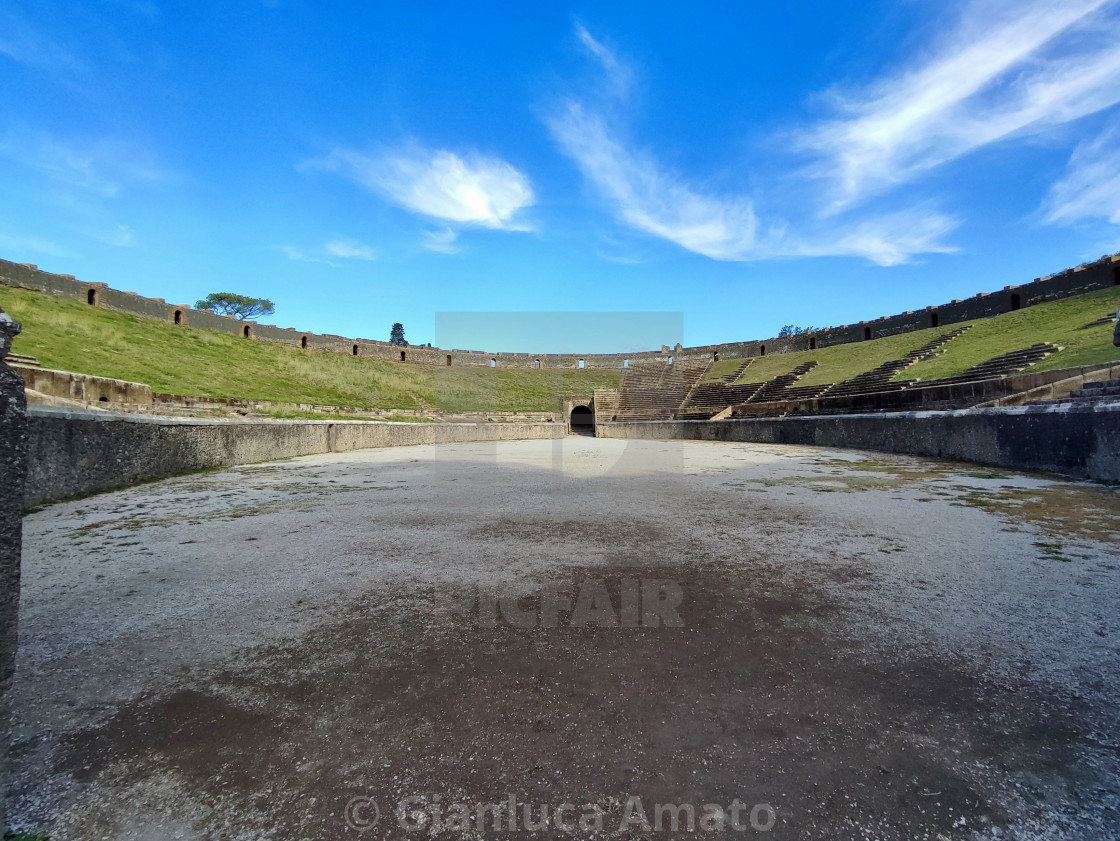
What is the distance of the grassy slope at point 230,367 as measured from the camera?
13.6 m

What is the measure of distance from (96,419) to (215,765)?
579 centimetres

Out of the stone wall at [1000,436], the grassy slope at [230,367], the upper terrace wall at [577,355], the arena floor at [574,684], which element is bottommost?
the arena floor at [574,684]

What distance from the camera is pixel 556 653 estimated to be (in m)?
1.85

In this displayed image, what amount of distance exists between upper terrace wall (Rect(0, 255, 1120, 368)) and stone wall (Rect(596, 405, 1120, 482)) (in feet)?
53.4

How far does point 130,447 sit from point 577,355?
37.2 metres

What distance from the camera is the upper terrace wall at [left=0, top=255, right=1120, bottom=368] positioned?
63.0ft

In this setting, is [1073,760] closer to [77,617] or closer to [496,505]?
[77,617]

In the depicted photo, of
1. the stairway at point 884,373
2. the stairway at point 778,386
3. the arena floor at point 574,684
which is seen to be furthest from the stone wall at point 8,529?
the stairway at point 778,386

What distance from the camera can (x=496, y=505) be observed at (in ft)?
16.0

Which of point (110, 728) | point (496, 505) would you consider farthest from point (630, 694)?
point (496, 505)

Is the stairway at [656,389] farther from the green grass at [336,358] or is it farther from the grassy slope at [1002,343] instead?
the grassy slope at [1002,343]

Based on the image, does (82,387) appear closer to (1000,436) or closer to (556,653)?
(556,653)

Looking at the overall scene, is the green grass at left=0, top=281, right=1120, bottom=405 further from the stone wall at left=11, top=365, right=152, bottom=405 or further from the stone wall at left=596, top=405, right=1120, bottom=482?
the stone wall at left=596, top=405, right=1120, bottom=482

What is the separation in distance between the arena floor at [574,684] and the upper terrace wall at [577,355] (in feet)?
80.4
